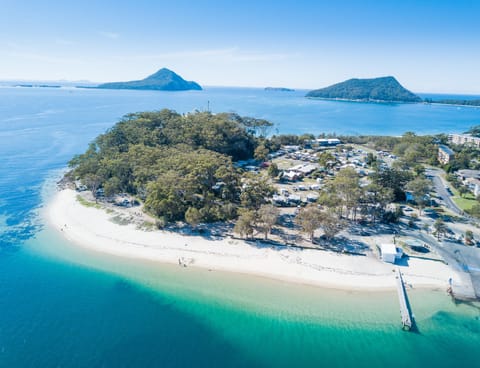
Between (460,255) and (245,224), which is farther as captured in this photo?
(245,224)

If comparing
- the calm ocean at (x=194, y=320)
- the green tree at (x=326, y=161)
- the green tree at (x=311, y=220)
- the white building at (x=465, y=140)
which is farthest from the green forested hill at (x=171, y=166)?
the white building at (x=465, y=140)

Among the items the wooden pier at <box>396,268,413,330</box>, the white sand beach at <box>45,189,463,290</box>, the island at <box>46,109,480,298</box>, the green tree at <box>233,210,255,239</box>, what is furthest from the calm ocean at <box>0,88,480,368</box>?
the green tree at <box>233,210,255,239</box>

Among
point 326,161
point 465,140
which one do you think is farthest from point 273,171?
point 465,140

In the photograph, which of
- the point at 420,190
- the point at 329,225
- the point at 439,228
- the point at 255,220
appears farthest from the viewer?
the point at 420,190

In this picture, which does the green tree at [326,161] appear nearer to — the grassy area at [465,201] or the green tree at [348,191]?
the green tree at [348,191]

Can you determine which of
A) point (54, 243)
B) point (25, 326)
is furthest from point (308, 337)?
point (54, 243)

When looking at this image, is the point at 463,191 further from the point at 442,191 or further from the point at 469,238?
the point at 469,238
